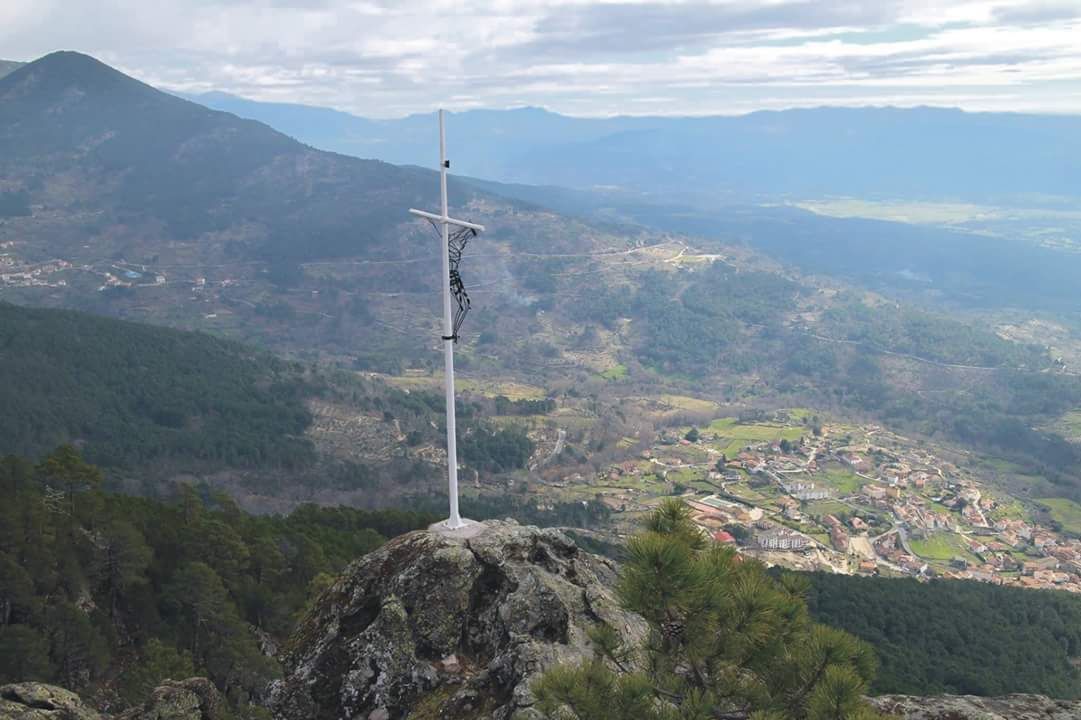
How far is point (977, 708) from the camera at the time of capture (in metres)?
14.6

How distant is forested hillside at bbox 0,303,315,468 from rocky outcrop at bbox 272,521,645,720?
77.9 metres

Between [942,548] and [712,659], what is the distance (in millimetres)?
91085

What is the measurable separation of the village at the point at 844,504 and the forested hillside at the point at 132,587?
1619 inches

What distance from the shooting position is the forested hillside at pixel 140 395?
306 feet

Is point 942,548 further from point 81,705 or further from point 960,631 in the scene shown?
point 81,705

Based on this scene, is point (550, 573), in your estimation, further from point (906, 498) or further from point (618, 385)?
point (618, 385)

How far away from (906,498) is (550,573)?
102 meters

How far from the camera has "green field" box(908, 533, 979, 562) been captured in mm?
89188

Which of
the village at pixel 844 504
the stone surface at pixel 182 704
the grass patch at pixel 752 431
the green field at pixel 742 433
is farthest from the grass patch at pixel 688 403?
the stone surface at pixel 182 704

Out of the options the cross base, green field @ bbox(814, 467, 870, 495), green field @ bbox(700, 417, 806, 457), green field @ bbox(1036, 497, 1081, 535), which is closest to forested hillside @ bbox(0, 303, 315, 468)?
green field @ bbox(700, 417, 806, 457)

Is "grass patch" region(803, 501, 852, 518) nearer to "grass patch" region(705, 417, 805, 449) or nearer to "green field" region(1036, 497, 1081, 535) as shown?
"grass patch" region(705, 417, 805, 449)

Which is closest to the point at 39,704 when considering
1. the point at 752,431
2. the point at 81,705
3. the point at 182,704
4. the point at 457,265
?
the point at 81,705

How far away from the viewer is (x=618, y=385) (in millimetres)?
177875

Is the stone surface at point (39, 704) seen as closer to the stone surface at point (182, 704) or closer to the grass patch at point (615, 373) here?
the stone surface at point (182, 704)
